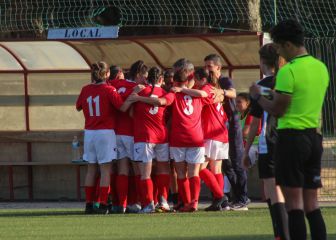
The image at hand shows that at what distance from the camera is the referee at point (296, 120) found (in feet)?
27.8

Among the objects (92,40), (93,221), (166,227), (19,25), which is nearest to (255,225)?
(166,227)

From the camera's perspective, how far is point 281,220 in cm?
959

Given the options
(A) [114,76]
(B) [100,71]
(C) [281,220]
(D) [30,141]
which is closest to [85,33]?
(D) [30,141]

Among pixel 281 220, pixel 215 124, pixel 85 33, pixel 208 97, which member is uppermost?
pixel 85 33

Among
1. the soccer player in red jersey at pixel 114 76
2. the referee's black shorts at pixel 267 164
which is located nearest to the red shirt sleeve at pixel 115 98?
the soccer player in red jersey at pixel 114 76

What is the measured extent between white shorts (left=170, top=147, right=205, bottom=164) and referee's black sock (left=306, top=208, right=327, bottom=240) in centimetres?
545

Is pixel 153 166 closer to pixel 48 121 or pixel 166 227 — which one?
pixel 166 227

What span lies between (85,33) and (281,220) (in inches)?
352

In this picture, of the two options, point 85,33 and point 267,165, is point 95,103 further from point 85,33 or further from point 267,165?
point 267,165

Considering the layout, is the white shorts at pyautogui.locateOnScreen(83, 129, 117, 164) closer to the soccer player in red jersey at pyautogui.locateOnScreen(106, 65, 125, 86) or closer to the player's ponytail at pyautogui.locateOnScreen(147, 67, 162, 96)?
the soccer player in red jersey at pyautogui.locateOnScreen(106, 65, 125, 86)

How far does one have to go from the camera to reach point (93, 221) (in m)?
13.0

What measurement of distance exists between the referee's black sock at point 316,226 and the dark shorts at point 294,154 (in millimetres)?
308

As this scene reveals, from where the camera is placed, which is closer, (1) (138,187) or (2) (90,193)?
(2) (90,193)

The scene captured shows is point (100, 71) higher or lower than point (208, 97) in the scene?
higher
